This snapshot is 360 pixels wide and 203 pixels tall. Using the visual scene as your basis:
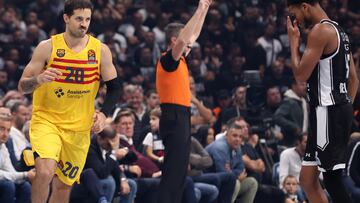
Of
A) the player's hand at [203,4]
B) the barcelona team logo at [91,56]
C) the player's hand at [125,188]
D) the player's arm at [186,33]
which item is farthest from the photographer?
the player's hand at [125,188]

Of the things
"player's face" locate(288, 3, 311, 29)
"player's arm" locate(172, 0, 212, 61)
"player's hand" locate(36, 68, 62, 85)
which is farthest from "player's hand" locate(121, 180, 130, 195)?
"player's face" locate(288, 3, 311, 29)

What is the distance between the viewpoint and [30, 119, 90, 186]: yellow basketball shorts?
768cm

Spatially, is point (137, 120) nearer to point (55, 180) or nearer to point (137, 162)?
point (137, 162)

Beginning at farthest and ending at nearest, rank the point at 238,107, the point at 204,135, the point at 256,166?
the point at 238,107, the point at 204,135, the point at 256,166

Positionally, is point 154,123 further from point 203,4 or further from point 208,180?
point 203,4

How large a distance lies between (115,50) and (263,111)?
310 cm

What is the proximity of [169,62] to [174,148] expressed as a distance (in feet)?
2.73

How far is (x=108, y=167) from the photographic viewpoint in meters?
10.0

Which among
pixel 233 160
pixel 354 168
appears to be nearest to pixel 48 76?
pixel 233 160

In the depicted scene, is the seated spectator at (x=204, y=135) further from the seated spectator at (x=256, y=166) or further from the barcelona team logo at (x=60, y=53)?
the barcelona team logo at (x=60, y=53)

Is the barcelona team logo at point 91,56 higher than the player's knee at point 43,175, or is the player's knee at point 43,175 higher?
the barcelona team logo at point 91,56

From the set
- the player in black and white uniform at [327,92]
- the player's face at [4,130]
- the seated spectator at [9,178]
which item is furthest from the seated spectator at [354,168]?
the player's face at [4,130]

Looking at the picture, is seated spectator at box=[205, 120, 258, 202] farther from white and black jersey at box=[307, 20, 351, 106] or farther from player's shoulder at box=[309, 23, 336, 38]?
player's shoulder at box=[309, 23, 336, 38]

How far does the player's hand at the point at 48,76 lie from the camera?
7434 millimetres
